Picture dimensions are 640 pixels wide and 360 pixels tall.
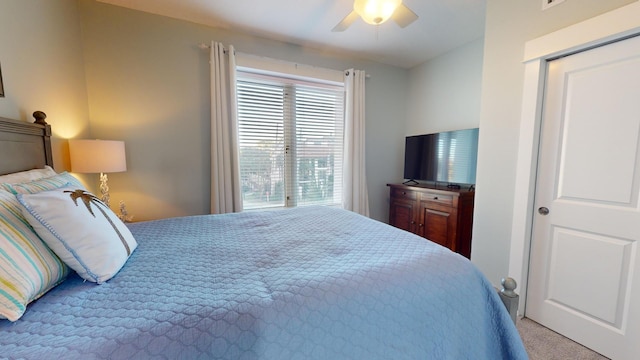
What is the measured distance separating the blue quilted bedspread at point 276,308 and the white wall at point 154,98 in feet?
4.56

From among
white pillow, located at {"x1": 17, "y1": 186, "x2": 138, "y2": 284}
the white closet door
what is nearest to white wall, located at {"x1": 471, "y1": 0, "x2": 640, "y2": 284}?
the white closet door

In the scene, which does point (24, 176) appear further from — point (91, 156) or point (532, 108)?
point (532, 108)

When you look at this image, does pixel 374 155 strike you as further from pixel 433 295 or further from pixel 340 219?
pixel 433 295

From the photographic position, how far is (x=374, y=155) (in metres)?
3.55

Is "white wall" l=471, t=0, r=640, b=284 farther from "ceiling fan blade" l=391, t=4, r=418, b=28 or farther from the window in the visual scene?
the window

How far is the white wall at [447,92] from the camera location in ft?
9.25

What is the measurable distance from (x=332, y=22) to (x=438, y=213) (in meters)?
2.32

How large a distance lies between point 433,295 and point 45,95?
2.71 metres

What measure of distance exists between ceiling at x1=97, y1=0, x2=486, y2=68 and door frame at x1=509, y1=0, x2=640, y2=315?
0.86m

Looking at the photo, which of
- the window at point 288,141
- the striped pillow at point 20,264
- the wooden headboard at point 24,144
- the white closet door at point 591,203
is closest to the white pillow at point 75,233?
the striped pillow at point 20,264

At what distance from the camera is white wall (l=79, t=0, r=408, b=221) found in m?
2.25

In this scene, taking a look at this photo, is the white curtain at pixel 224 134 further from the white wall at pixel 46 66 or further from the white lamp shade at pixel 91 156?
the white wall at pixel 46 66

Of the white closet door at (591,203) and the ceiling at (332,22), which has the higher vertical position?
the ceiling at (332,22)

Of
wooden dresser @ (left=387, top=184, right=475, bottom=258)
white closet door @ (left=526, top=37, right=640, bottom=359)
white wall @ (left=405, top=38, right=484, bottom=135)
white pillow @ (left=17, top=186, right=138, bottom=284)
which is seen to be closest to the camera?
white pillow @ (left=17, top=186, right=138, bottom=284)
